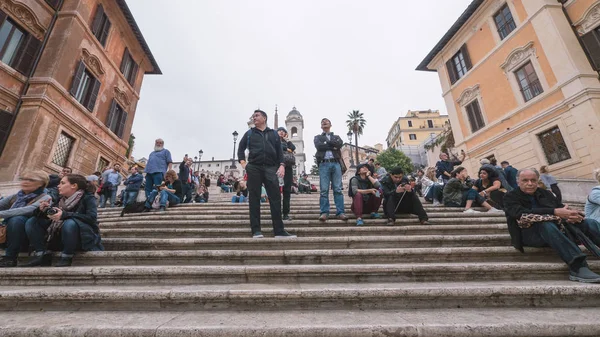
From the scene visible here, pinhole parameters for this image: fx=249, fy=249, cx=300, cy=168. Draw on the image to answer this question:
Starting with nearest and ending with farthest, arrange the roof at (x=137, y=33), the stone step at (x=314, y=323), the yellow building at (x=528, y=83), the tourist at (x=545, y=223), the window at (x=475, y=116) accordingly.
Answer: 1. the stone step at (x=314, y=323)
2. the tourist at (x=545, y=223)
3. the yellow building at (x=528, y=83)
4. the roof at (x=137, y=33)
5. the window at (x=475, y=116)

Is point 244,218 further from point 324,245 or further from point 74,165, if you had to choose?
point 74,165

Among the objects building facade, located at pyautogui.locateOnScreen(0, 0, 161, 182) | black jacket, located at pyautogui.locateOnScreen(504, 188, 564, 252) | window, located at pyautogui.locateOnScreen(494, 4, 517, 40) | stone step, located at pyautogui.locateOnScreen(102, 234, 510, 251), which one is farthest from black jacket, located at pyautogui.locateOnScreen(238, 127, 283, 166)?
window, located at pyautogui.locateOnScreen(494, 4, 517, 40)

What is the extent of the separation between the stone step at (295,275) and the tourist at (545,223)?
187mm

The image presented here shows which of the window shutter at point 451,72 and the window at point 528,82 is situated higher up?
the window shutter at point 451,72

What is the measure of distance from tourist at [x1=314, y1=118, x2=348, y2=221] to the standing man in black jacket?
118cm

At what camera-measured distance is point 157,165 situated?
6957 millimetres

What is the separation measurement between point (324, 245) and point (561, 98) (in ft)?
44.6

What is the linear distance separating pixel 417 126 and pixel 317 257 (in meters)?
52.5

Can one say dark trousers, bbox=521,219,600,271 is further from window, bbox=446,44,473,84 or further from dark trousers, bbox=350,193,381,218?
window, bbox=446,44,473,84

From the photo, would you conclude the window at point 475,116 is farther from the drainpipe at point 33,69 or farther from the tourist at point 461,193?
the drainpipe at point 33,69

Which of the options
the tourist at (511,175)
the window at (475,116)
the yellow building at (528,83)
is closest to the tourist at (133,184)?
the tourist at (511,175)

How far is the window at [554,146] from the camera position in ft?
34.9

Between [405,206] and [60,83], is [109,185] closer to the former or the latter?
[60,83]

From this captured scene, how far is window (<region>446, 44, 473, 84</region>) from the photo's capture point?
1574 cm
